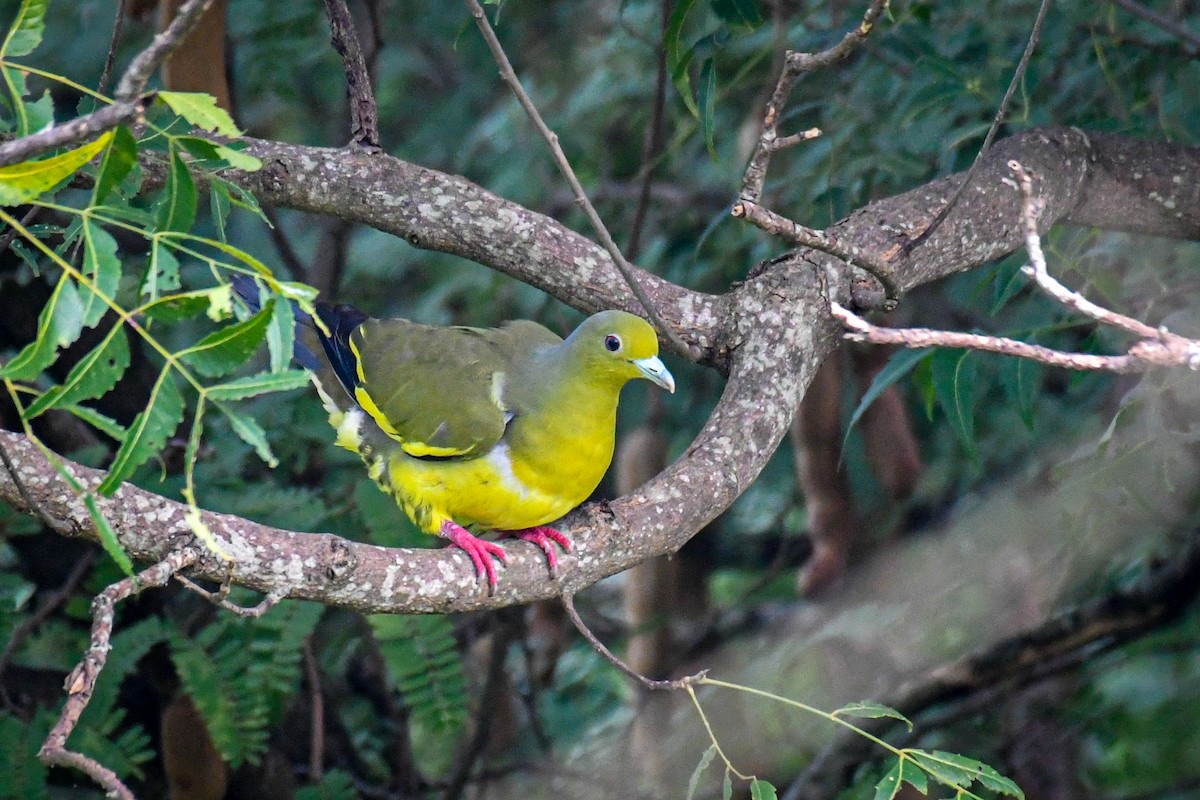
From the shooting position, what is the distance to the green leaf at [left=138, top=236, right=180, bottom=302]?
147cm

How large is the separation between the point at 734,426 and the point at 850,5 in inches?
93.3

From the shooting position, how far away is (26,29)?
152 cm

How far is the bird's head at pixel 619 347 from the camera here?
2.74m

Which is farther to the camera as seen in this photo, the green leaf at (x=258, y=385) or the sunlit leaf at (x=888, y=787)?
the sunlit leaf at (x=888, y=787)

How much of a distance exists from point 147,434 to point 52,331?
0.16 metres

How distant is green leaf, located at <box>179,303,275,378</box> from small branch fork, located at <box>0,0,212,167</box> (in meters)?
0.26

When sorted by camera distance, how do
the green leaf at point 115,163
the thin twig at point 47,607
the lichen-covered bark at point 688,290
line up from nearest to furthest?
1. the green leaf at point 115,163
2. the lichen-covered bark at point 688,290
3. the thin twig at point 47,607

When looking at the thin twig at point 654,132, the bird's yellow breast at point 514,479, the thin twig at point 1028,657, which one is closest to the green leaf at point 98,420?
the bird's yellow breast at point 514,479

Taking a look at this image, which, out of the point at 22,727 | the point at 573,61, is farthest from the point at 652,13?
the point at 22,727

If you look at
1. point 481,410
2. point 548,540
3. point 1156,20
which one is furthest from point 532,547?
point 1156,20

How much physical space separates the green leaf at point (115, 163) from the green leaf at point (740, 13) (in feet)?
5.63

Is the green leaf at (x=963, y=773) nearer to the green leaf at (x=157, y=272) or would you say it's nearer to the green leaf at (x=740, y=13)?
the green leaf at (x=157, y=272)

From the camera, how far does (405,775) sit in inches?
163

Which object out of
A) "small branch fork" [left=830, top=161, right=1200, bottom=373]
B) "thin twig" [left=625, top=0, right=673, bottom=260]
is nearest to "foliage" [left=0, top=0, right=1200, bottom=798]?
"thin twig" [left=625, top=0, right=673, bottom=260]
